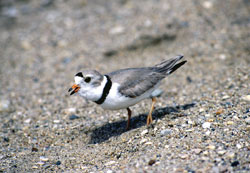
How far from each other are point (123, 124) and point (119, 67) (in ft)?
7.56

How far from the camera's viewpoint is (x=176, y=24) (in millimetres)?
8055

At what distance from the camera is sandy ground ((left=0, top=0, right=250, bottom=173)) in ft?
13.1

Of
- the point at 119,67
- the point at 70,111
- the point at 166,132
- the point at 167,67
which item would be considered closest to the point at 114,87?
the point at 166,132

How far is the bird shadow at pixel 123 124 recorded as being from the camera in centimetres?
485

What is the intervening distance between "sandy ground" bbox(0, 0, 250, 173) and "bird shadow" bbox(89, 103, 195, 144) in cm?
3

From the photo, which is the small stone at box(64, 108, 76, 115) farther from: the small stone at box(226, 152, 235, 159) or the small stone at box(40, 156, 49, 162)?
the small stone at box(226, 152, 235, 159)

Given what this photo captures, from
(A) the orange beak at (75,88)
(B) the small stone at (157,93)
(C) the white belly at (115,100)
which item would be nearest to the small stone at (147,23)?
(B) the small stone at (157,93)

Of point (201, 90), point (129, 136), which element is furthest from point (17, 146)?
point (201, 90)

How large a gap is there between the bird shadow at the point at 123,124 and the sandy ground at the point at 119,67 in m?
0.03

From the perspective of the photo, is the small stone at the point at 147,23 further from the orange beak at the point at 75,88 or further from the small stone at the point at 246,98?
the orange beak at the point at 75,88

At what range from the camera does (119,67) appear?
720 centimetres

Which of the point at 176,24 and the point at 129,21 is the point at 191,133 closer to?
the point at 176,24

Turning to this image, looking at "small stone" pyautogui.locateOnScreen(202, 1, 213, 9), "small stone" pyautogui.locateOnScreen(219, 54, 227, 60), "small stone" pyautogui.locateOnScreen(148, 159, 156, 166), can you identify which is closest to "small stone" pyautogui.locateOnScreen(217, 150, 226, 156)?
"small stone" pyautogui.locateOnScreen(148, 159, 156, 166)

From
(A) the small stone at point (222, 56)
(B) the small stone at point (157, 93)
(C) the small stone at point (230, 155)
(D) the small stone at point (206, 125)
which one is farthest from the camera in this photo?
(A) the small stone at point (222, 56)
